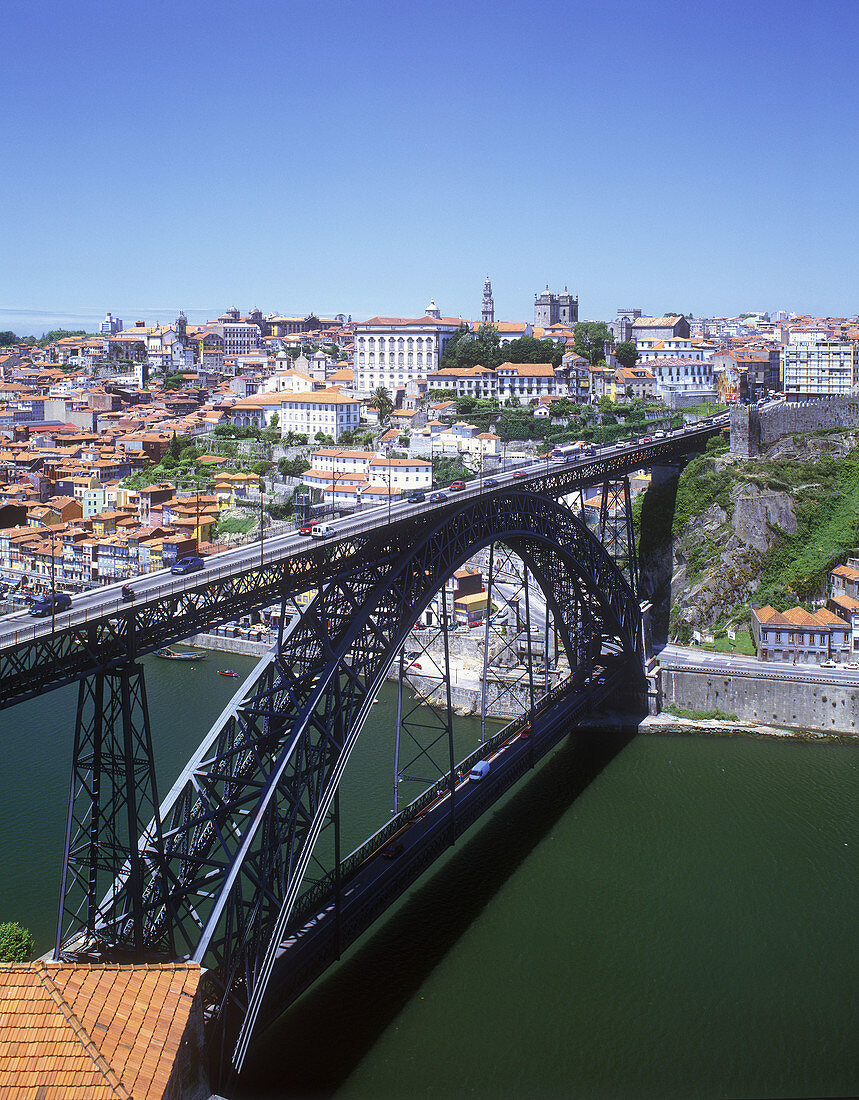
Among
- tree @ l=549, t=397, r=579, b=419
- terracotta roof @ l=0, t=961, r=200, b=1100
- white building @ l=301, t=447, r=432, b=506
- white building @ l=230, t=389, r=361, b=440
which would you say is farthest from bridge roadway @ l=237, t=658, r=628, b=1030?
white building @ l=230, t=389, r=361, b=440

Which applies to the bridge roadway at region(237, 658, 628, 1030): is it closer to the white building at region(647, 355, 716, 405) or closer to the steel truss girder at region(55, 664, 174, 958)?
the steel truss girder at region(55, 664, 174, 958)

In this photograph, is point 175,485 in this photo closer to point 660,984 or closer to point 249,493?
point 249,493

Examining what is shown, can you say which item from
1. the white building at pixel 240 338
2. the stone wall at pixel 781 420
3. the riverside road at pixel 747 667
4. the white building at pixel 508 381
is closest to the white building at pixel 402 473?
the white building at pixel 508 381

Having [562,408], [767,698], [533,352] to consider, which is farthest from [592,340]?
[767,698]

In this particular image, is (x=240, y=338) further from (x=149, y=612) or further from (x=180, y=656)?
(x=149, y=612)

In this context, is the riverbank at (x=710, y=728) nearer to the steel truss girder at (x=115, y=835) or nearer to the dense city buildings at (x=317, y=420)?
the dense city buildings at (x=317, y=420)

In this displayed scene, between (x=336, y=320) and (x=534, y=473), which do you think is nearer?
(x=534, y=473)

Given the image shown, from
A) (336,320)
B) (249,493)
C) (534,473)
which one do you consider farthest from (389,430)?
(336,320)
